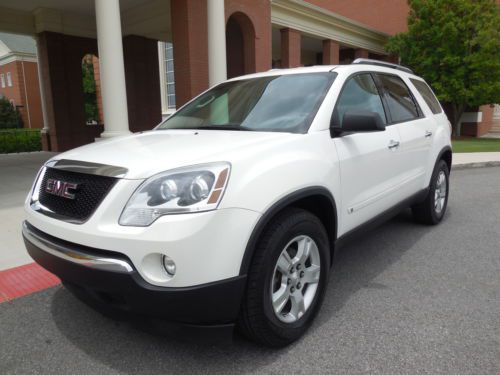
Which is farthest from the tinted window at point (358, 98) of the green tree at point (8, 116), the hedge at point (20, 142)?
the green tree at point (8, 116)

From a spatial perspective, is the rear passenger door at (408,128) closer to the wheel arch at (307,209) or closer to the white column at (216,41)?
the wheel arch at (307,209)

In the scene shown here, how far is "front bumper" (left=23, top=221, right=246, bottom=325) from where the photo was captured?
2.04 m

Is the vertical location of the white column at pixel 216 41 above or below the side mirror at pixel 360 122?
above

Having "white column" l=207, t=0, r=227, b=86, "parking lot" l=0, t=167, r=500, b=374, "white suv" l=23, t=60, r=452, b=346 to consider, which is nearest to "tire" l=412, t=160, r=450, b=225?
"parking lot" l=0, t=167, r=500, b=374

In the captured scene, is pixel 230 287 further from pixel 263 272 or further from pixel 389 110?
pixel 389 110

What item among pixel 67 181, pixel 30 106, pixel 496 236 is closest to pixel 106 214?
pixel 67 181

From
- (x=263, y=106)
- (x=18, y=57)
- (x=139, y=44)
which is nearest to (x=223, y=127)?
(x=263, y=106)

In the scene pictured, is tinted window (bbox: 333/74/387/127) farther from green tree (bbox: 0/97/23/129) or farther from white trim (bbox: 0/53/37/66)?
white trim (bbox: 0/53/37/66)

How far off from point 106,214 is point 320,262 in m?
1.42

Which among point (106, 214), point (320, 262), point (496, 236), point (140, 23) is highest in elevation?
point (140, 23)

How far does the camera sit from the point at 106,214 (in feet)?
7.13

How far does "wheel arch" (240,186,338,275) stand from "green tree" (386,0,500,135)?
19.4 meters

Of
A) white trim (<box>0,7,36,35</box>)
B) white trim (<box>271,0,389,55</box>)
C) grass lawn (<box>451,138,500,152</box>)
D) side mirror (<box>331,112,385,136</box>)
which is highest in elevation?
white trim (<box>271,0,389,55</box>)

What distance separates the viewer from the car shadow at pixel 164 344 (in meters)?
2.42
